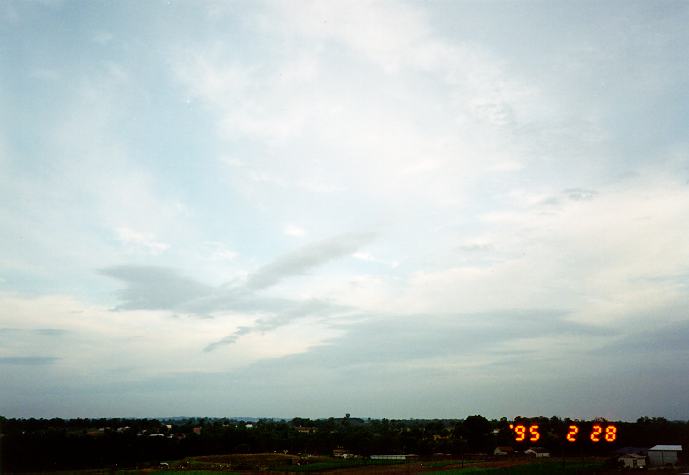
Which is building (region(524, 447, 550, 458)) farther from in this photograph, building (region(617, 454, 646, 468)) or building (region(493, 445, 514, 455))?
building (region(617, 454, 646, 468))

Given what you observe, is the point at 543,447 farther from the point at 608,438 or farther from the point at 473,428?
the point at 608,438

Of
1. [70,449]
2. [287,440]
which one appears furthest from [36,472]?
[287,440]

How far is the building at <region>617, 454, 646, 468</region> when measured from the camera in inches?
1934

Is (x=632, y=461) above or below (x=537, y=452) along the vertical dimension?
above

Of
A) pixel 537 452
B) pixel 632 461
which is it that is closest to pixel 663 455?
pixel 632 461

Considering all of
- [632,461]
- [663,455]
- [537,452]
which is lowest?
[537,452]

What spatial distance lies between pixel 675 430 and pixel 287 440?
54.3m

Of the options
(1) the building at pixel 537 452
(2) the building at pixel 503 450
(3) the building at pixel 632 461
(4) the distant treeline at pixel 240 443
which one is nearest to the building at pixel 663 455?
(3) the building at pixel 632 461

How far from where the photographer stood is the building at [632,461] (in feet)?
161

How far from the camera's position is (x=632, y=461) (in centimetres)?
5088

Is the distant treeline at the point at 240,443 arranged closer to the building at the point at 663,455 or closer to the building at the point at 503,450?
the building at the point at 503,450

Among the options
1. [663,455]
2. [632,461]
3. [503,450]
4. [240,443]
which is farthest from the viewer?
[240,443]

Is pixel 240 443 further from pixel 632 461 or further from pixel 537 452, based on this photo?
pixel 632 461

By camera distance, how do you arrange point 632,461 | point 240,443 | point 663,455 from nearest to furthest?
point 632,461
point 663,455
point 240,443
